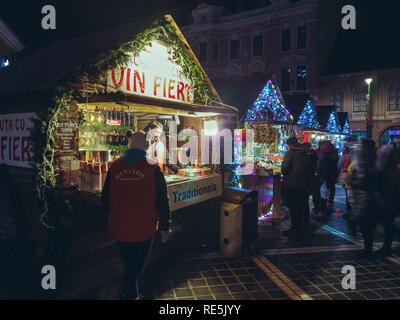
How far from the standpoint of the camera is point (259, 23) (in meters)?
29.9

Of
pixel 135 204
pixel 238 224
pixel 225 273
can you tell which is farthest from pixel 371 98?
pixel 135 204

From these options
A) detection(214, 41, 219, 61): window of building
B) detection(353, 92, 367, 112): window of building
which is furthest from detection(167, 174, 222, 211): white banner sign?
detection(214, 41, 219, 61): window of building

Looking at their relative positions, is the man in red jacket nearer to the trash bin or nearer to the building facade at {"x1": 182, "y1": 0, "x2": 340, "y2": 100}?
the trash bin

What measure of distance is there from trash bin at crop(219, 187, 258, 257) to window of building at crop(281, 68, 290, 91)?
26564mm

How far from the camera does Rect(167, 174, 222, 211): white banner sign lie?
4.84 m

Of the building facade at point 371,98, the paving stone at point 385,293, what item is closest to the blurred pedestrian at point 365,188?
the paving stone at point 385,293

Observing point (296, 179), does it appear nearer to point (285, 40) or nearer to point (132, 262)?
point (132, 262)

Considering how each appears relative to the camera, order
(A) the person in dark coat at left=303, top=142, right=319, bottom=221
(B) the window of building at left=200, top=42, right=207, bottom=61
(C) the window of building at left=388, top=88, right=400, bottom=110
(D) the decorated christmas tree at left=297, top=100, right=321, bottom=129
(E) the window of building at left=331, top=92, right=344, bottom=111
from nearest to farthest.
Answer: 1. (A) the person in dark coat at left=303, top=142, right=319, bottom=221
2. (D) the decorated christmas tree at left=297, top=100, right=321, bottom=129
3. (C) the window of building at left=388, top=88, right=400, bottom=110
4. (E) the window of building at left=331, top=92, right=344, bottom=111
5. (B) the window of building at left=200, top=42, right=207, bottom=61

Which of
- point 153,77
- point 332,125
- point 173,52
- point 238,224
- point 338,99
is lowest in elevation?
point 238,224

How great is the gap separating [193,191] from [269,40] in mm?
28343

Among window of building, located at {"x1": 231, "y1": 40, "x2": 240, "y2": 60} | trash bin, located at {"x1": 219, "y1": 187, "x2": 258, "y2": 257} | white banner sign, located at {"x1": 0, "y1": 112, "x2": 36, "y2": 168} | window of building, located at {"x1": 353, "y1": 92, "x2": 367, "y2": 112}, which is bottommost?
trash bin, located at {"x1": 219, "y1": 187, "x2": 258, "y2": 257}

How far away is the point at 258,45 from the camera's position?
3053 cm

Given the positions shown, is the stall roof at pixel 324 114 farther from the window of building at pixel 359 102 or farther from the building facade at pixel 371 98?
the window of building at pixel 359 102
